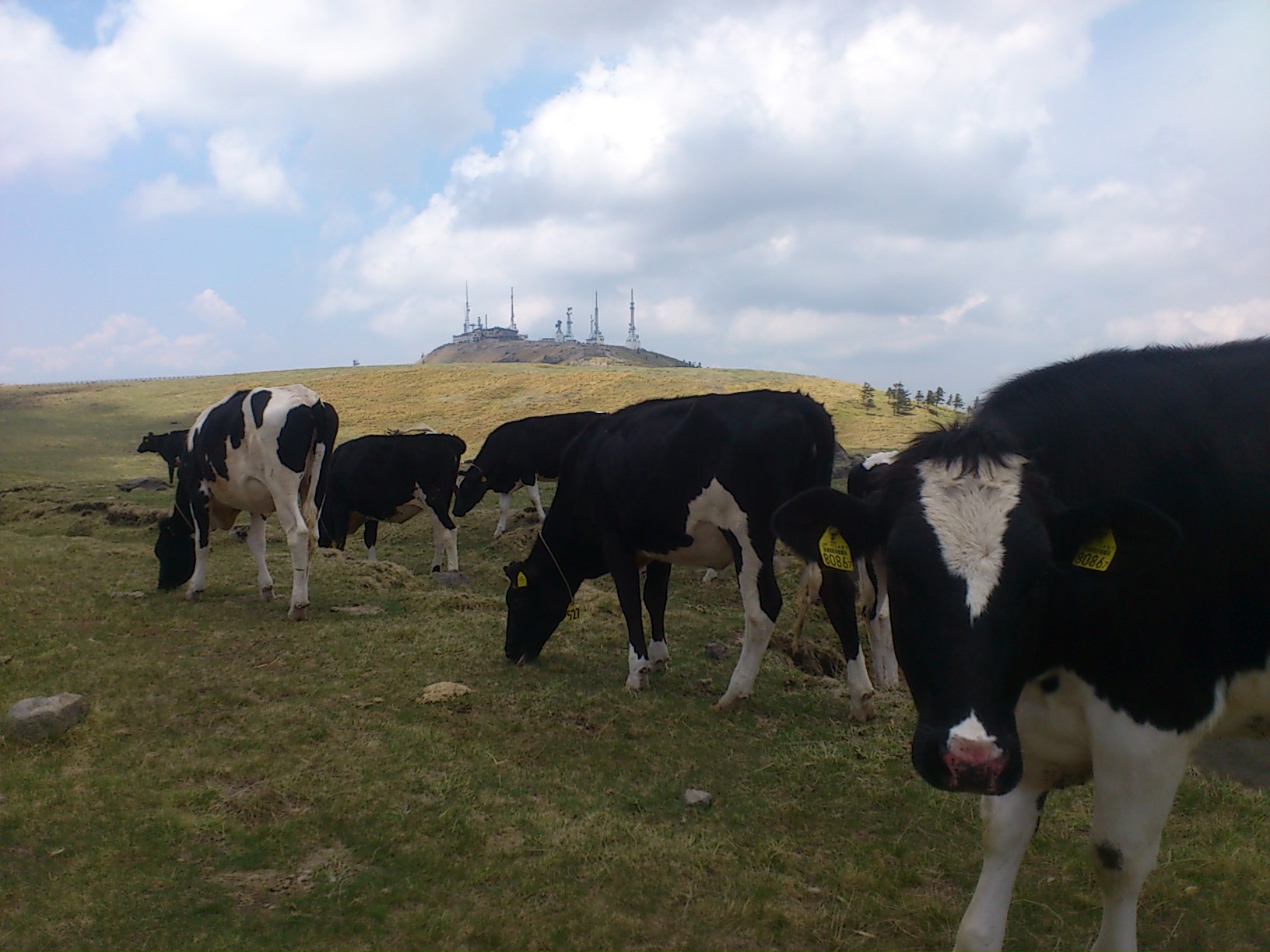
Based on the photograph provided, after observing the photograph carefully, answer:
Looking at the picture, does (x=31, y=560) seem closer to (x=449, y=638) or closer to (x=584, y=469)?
(x=449, y=638)

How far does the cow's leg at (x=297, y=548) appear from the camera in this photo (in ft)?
34.2

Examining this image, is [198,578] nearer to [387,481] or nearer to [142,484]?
[387,481]

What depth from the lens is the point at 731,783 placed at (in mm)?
6270

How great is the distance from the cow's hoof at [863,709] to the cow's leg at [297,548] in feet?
21.9

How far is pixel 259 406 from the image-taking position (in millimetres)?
10734

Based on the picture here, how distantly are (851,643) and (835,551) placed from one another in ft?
12.2

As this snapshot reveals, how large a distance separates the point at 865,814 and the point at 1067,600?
286 cm

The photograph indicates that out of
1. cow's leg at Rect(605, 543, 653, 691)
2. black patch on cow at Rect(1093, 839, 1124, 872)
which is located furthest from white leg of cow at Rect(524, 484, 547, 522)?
black patch on cow at Rect(1093, 839, 1124, 872)

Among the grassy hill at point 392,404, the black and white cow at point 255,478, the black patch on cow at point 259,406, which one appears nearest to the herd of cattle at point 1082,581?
the black and white cow at point 255,478

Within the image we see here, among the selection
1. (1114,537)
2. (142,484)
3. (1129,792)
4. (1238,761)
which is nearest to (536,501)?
(142,484)

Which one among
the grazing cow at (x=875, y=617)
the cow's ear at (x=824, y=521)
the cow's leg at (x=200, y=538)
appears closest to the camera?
the cow's ear at (x=824, y=521)

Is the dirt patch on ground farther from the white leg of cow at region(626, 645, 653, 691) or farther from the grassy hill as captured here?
the grassy hill

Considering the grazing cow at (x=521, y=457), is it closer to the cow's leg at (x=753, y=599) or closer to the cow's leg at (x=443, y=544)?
the cow's leg at (x=443, y=544)

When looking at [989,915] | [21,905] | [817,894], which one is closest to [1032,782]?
[989,915]
